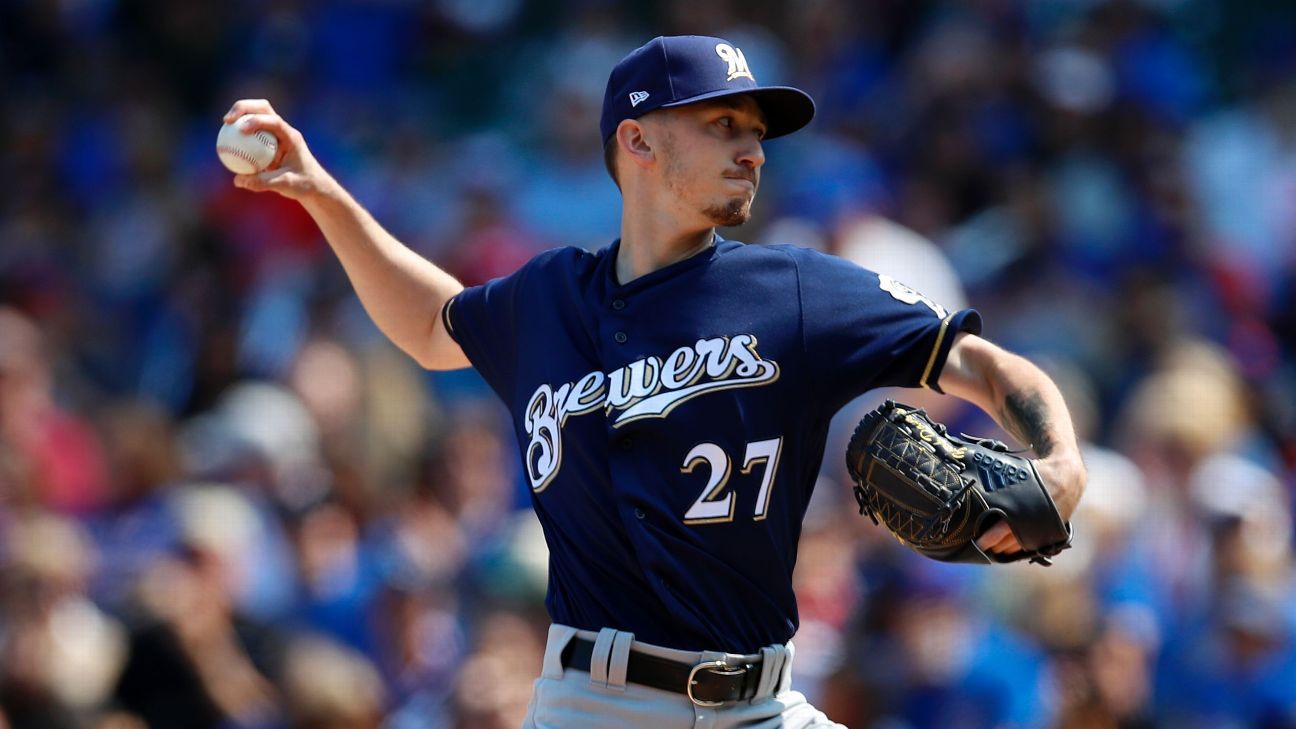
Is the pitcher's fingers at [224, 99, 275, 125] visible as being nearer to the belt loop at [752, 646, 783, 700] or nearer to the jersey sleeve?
the jersey sleeve

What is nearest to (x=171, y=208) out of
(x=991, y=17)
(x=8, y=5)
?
(x=8, y=5)

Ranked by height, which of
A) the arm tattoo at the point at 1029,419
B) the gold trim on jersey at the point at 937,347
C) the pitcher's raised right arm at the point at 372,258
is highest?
the pitcher's raised right arm at the point at 372,258

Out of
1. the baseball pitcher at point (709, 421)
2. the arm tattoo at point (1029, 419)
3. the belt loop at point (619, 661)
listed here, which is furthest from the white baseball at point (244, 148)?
the arm tattoo at point (1029, 419)

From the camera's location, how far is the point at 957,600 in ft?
21.3

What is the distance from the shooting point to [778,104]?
399 centimetres

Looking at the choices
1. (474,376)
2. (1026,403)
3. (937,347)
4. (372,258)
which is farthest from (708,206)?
(474,376)

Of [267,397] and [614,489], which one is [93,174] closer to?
[267,397]

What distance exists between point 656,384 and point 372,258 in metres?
0.96

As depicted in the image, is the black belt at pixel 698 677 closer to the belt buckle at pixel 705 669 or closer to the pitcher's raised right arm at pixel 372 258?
the belt buckle at pixel 705 669

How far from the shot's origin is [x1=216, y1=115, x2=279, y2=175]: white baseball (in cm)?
427

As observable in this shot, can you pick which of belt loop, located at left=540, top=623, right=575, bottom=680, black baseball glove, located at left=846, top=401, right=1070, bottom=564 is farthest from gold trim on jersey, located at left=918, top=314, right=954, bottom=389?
belt loop, located at left=540, top=623, right=575, bottom=680

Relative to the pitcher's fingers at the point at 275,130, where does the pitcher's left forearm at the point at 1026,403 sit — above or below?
below

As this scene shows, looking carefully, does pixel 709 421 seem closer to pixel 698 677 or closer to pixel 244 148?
pixel 698 677

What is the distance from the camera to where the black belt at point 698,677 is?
369cm
